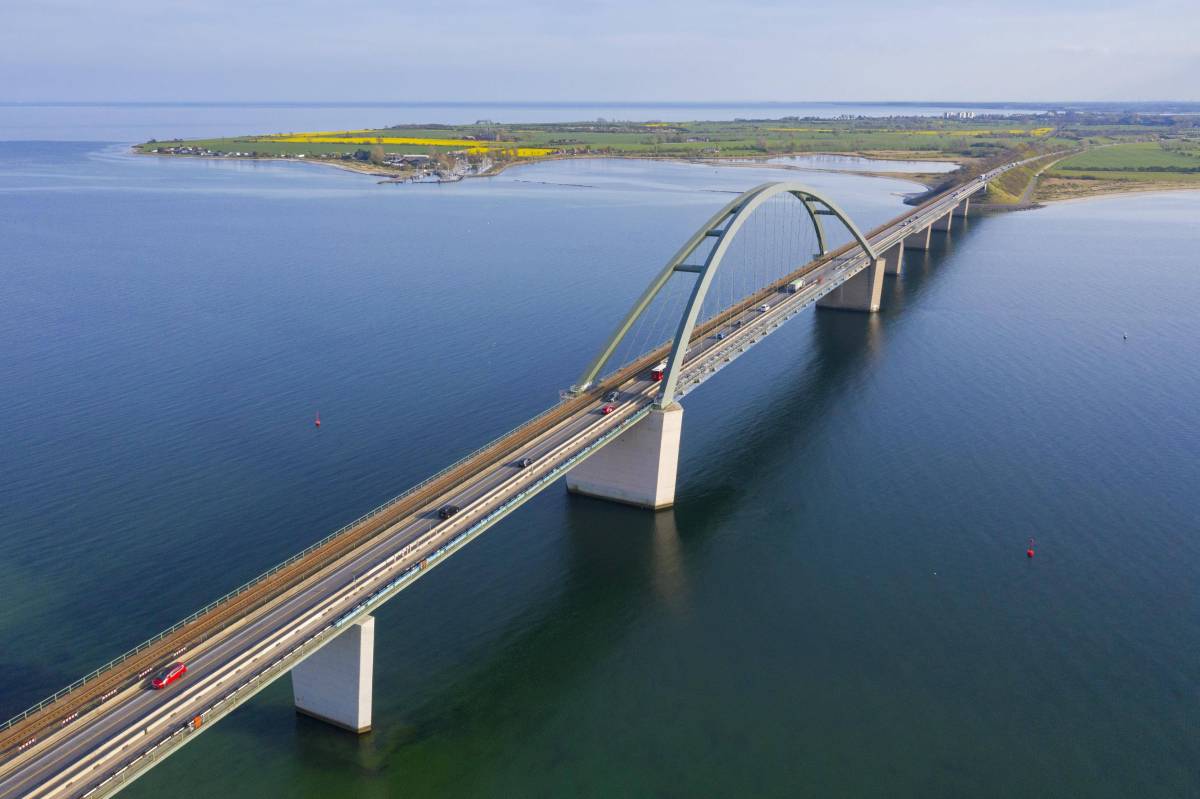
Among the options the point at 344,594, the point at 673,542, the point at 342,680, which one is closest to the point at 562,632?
the point at 673,542

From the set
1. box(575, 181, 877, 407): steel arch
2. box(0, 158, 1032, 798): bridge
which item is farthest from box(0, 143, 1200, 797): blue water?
box(575, 181, 877, 407): steel arch

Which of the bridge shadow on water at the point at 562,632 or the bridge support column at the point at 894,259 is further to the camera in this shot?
the bridge support column at the point at 894,259

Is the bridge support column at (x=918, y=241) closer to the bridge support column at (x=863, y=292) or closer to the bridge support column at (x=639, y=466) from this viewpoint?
the bridge support column at (x=863, y=292)

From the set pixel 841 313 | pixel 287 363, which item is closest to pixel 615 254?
pixel 841 313

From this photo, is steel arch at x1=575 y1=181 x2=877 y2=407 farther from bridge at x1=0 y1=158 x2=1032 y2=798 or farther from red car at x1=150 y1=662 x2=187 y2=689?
red car at x1=150 y1=662 x2=187 y2=689

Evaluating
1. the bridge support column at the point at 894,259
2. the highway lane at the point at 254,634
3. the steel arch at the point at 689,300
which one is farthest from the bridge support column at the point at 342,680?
the bridge support column at the point at 894,259

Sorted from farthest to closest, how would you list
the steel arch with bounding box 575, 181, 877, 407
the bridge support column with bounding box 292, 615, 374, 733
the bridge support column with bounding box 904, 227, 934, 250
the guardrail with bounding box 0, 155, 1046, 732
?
the bridge support column with bounding box 904, 227, 934, 250 < the steel arch with bounding box 575, 181, 877, 407 < the bridge support column with bounding box 292, 615, 374, 733 < the guardrail with bounding box 0, 155, 1046, 732

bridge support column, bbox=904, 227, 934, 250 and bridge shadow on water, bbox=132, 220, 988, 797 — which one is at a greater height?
bridge support column, bbox=904, 227, 934, 250
